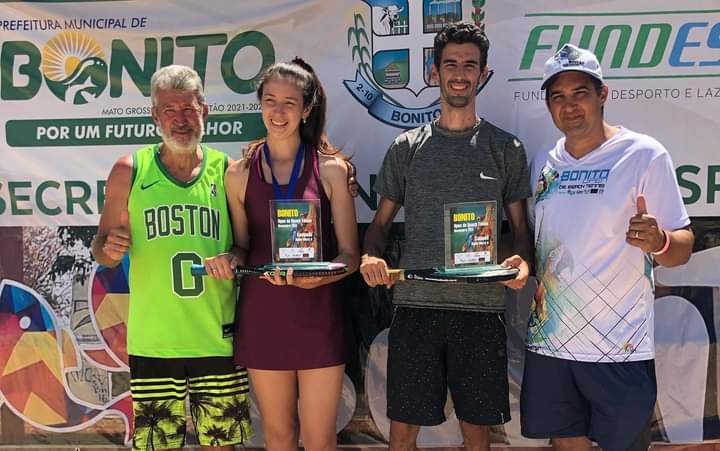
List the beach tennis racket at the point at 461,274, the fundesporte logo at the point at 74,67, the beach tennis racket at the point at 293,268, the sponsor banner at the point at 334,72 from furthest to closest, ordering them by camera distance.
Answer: the fundesporte logo at the point at 74,67 < the sponsor banner at the point at 334,72 < the beach tennis racket at the point at 293,268 < the beach tennis racket at the point at 461,274

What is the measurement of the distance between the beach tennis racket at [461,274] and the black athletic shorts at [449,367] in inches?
12.3

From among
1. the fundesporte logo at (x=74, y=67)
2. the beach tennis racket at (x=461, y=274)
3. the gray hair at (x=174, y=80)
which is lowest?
the beach tennis racket at (x=461, y=274)

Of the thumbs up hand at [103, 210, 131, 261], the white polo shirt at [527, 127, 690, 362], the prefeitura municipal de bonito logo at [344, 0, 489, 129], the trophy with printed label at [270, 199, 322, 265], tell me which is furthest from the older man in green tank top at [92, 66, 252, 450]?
the white polo shirt at [527, 127, 690, 362]

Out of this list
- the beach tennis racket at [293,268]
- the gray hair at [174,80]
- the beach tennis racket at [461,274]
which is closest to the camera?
the beach tennis racket at [461,274]

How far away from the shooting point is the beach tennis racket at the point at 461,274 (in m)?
2.48

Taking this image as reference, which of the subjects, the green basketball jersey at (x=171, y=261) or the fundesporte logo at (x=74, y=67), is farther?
the fundesporte logo at (x=74, y=67)

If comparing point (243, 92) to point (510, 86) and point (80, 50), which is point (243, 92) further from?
point (510, 86)

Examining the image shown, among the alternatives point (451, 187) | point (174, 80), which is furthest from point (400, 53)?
point (174, 80)

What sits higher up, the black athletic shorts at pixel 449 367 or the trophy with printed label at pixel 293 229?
the trophy with printed label at pixel 293 229

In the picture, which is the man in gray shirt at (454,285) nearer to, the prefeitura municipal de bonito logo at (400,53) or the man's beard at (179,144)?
the prefeitura municipal de bonito logo at (400,53)

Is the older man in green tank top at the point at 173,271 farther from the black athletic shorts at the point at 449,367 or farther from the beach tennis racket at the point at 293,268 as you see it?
the black athletic shorts at the point at 449,367

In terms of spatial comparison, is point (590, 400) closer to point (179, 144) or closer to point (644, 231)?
point (644, 231)

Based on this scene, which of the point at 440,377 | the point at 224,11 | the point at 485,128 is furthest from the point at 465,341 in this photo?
the point at 224,11

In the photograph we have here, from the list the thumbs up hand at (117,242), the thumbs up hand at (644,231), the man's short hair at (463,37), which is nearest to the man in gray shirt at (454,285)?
the man's short hair at (463,37)
